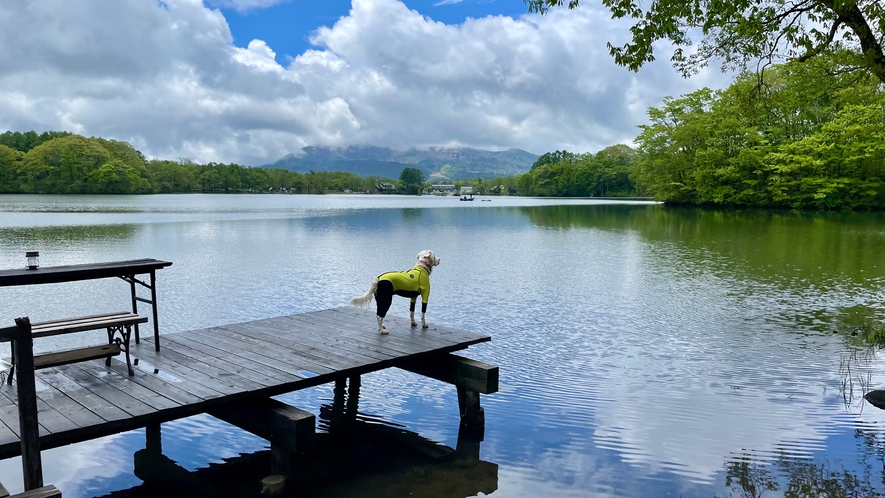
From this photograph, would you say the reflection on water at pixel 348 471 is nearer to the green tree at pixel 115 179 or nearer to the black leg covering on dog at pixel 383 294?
the black leg covering on dog at pixel 383 294

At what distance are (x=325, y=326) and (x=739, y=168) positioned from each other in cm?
6510

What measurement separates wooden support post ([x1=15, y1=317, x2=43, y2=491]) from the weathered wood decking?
1.21ft

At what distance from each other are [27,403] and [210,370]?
2370 mm

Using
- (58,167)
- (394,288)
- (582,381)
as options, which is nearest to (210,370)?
(394,288)

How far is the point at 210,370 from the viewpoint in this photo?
655 centimetres

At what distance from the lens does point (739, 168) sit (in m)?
64.4

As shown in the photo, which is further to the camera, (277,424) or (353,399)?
(353,399)

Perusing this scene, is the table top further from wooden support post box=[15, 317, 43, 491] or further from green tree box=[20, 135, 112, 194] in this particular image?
green tree box=[20, 135, 112, 194]

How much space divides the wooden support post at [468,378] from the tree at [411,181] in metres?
184

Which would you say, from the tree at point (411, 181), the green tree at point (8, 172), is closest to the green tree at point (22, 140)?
the green tree at point (8, 172)

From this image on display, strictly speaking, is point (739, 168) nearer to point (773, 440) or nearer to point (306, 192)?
point (773, 440)

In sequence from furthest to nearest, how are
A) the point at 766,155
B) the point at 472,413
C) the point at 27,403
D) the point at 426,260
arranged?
the point at 766,155 < the point at 426,260 < the point at 472,413 < the point at 27,403

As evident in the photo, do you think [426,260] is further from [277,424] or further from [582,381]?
[277,424]

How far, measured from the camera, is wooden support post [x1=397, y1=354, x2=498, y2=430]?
7.39 meters
